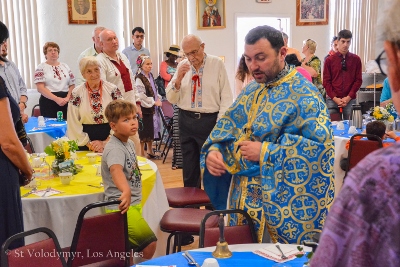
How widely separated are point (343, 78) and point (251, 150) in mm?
5880

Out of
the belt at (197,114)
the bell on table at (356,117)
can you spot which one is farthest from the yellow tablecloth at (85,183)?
the bell on table at (356,117)

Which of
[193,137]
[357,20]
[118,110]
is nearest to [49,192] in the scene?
[118,110]

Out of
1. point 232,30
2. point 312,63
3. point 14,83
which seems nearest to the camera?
point 14,83

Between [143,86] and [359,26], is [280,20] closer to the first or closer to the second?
[359,26]

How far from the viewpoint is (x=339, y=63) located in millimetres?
7977

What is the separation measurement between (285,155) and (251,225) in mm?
406

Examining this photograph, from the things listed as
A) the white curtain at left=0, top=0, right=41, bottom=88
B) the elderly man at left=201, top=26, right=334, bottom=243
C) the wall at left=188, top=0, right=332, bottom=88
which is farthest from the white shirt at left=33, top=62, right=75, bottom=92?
the elderly man at left=201, top=26, right=334, bottom=243

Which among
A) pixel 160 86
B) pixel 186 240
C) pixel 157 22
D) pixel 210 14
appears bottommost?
pixel 186 240

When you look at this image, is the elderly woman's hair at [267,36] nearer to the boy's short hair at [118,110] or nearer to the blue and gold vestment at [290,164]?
the blue and gold vestment at [290,164]

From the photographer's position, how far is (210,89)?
499cm

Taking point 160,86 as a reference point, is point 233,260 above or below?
below

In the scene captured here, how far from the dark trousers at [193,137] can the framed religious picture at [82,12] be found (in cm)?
448

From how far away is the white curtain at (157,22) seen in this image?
30.6 ft

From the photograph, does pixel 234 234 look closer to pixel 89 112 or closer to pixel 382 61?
pixel 382 61
